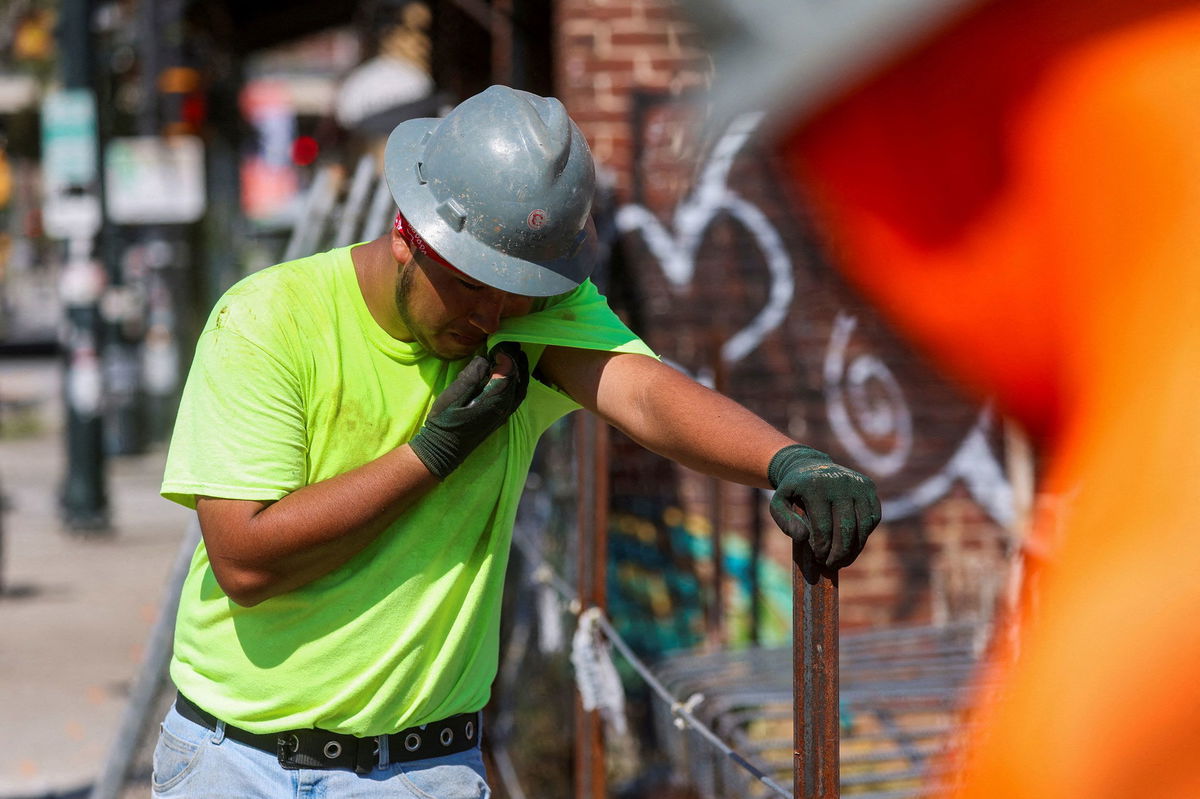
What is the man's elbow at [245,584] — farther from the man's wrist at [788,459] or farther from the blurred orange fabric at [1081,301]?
the blurred orange fabric at [1081,301]

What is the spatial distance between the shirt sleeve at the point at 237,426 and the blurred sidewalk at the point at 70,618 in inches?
150

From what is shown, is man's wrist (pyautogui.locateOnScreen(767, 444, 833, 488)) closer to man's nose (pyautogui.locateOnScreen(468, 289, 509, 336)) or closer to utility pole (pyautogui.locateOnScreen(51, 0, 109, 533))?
man's nose (pyautogui.locateOnScreen(468, 289, 509, 336))

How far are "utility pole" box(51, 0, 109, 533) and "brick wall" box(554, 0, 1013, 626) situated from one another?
678 cm

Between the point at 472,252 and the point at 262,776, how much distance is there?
974 mm

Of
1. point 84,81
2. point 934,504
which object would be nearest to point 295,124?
point 84,81

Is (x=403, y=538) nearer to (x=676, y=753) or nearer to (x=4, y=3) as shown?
(x=676, y=753)

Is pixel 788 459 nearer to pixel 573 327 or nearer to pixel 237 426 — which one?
pixel 573 327

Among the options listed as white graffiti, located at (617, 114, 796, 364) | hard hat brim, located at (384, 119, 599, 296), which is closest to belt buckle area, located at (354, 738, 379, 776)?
hard hat brim, located at (384, 119, 599, 296)

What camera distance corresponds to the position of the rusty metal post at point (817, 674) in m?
1.96

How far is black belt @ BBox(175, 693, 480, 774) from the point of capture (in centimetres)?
257

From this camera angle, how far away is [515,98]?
243 centimetres

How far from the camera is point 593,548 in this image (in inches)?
157

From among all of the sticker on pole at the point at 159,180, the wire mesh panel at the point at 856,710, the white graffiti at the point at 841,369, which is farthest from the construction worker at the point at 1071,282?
the sticker on pole at the point at 159,180

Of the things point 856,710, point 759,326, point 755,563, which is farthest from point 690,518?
point 856,710
